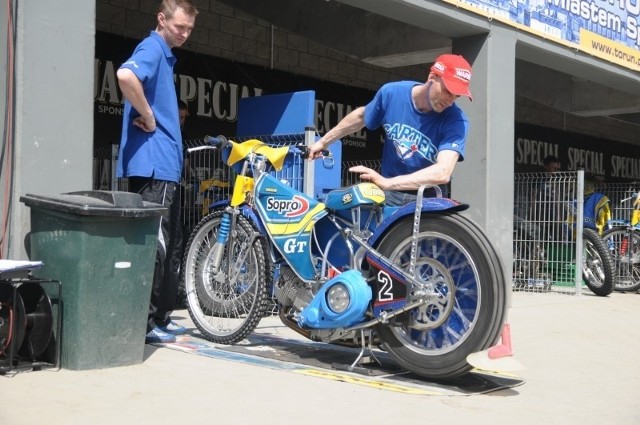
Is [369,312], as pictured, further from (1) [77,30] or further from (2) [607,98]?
(2) [607,98]

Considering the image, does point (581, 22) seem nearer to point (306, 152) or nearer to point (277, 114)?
point (277, 114)

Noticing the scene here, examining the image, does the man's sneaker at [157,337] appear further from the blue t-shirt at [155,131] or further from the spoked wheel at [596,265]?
the spoked wheel at [596,265]

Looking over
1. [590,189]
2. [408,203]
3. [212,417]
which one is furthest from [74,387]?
[590,189]

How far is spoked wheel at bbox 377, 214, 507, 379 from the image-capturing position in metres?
4.84

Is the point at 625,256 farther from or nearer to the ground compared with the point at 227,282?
farther from the ground

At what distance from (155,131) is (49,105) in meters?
0.69

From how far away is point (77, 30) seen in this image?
19.3 ft

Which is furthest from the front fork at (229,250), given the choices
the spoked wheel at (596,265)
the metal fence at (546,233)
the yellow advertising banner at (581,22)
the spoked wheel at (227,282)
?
the spoked wheel at (596,265)

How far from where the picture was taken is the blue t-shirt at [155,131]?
18.8ft

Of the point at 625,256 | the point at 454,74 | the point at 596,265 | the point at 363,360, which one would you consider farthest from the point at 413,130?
the point at 625,256

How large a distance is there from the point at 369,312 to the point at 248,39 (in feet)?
25.4

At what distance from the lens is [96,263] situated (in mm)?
4973

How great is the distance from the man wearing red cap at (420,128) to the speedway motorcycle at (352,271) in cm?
17

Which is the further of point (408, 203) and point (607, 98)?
point (607, 98)
